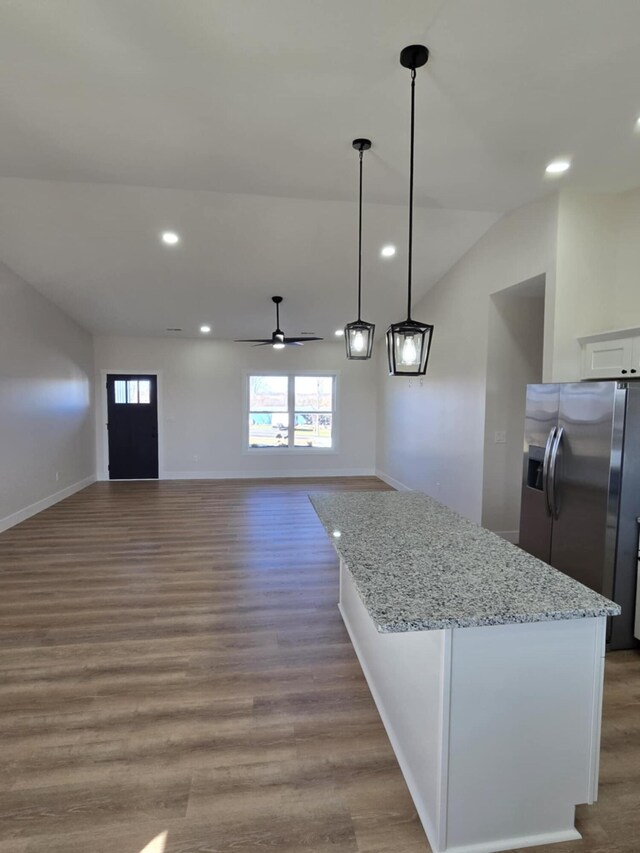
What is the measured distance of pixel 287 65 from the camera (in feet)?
7.51

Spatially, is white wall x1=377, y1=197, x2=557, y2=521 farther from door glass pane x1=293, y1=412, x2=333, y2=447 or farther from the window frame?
door glass pane x1=293, y1=412, x2=333, y2=447

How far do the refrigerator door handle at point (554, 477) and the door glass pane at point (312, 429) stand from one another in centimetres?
580

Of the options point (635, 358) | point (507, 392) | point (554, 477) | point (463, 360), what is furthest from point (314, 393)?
point (635, 358)

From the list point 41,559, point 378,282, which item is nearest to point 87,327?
point 41,559

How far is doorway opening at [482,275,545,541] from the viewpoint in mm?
4645

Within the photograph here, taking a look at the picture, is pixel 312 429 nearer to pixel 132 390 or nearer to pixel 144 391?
pixel 144 391

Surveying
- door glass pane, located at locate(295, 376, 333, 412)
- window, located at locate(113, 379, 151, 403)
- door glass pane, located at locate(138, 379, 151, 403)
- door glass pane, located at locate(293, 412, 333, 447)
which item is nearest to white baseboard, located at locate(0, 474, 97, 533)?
window, located at locate(113, 379, 151, 403)

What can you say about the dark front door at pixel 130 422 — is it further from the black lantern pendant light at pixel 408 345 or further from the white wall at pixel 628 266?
the white wall at pixel 628 266

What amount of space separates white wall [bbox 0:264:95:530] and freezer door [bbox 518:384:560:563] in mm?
5690

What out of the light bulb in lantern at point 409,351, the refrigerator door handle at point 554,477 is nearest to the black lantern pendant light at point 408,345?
the light bulb in lantern at point 409,351

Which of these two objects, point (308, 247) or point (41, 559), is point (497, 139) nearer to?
point (308, 247)

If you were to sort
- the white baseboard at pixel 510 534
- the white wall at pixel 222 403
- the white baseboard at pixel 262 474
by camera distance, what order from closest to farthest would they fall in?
the white baseboard at pixel 510 534
the white wall at pixel 222 403
the white baseboard at pixel 262 474

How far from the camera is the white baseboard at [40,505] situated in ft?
17.3

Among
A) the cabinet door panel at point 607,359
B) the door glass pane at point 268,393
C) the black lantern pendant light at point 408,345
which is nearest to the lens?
the black lantern pendant light at point 408,345
